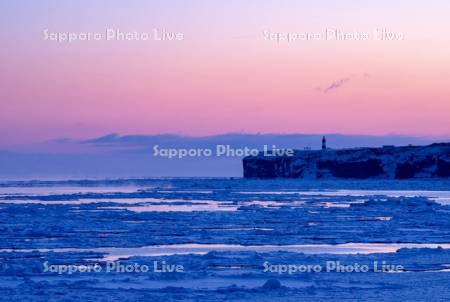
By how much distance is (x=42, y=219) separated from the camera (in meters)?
20.4

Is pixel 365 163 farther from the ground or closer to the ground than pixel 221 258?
closer to the ground

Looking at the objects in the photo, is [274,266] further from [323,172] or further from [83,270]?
[323,172]

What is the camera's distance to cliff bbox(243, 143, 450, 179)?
6831 cm

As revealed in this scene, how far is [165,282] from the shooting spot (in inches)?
419

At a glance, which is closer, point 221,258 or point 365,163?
point 221,258

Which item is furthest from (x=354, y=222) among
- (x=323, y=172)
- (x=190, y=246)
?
(x=323, y=172)

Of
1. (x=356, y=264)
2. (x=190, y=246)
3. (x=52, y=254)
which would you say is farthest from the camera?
(x=190, y=246)

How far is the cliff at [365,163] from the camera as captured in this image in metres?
68.3

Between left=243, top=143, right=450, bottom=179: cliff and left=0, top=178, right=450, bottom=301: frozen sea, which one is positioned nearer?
left=0, top=178, right=450, bottom=301: frozen sea

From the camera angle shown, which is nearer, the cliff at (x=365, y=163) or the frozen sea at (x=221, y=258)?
the frozen sea at (x=221, y=258)

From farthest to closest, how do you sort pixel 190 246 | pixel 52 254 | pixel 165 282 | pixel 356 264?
pixel 190 246 < pixel 52 254 < pixel 356 264 < pixel 165 282

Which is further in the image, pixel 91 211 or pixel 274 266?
pixel 91 211

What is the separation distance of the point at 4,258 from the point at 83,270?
185 centimetres

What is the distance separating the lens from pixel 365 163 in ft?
241
